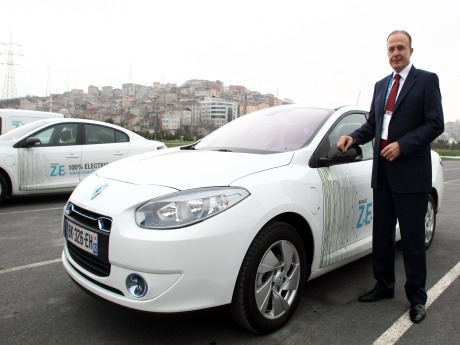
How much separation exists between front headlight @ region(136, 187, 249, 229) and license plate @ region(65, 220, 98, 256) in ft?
1.16

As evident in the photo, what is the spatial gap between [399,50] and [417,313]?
186cm

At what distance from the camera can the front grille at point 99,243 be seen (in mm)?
2223

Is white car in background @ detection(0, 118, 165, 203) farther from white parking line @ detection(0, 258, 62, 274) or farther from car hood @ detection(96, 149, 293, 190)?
car hood @ detection(96, 149, 293, 190)

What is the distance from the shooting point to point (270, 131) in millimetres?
3311

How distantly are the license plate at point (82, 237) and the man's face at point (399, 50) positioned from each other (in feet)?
7.75

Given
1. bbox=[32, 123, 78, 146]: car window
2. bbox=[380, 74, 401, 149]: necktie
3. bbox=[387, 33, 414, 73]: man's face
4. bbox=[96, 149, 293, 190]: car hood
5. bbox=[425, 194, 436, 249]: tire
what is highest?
bbox=[387, 33, 414, 73]: man's face

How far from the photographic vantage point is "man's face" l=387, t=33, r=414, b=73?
2.78m

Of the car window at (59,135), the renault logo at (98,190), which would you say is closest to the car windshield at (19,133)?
the car window at (59,135)

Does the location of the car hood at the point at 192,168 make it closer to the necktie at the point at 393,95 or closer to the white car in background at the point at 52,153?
the necktie at the point at 393,95

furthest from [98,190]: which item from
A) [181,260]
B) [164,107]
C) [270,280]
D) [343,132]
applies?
[164,107]

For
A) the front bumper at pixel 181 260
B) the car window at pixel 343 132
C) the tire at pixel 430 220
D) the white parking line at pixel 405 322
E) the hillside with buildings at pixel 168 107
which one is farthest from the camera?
the hillside with buildings at pixel 168 107

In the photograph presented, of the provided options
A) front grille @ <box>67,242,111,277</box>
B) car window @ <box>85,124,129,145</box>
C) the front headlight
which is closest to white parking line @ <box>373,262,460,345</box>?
the front headlight

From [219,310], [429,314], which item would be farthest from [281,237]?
[429,314]

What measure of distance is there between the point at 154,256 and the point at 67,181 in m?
5.21
